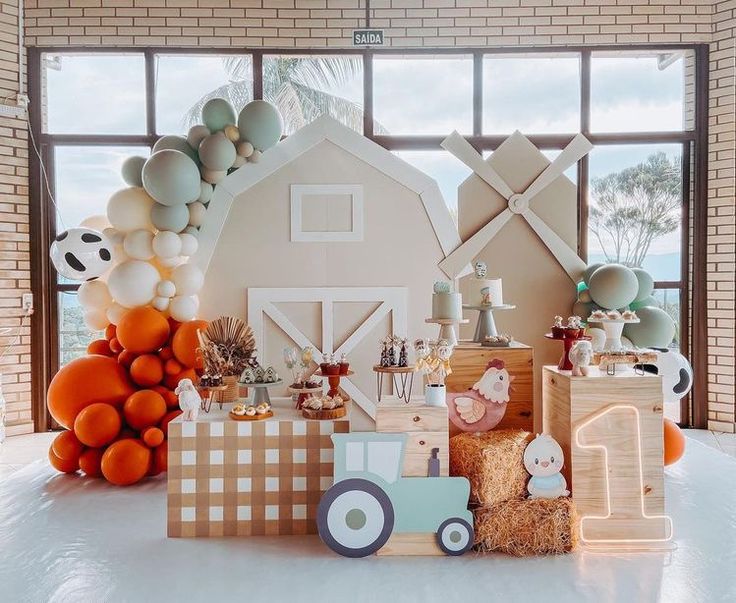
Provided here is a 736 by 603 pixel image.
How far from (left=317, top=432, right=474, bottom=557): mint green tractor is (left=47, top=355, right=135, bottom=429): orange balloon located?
2.07 meters

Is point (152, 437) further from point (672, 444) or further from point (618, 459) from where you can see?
point (672, 444)

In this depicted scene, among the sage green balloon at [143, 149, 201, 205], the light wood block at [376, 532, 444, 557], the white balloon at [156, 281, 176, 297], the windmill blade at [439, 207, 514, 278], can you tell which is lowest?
the light wood block at [376, 532, 444, 557]

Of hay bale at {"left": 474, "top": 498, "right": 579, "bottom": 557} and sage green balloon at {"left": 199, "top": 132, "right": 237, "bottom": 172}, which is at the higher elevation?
sage green balloon at {"left": 199, "top": 132, "right": 237, "bottom": 172}

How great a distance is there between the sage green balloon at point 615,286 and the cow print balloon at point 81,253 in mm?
3904

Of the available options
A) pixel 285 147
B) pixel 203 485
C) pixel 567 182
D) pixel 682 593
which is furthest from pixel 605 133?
pixel 203 485

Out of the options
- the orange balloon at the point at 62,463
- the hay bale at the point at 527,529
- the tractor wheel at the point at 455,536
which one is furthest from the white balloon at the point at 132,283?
the hay bale at the point at 527,529

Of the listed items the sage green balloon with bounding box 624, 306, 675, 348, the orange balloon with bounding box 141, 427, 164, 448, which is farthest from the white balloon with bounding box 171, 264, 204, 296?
the sage green balloon with bounding box 624, 306, 675, 348

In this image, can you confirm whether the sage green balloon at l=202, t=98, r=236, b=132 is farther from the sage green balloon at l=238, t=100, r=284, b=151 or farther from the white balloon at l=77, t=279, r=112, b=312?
the white balloon at l=77, t=279, r=112, b=312

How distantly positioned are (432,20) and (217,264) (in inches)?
123

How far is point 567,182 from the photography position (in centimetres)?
531

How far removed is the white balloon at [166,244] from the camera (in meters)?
4.26

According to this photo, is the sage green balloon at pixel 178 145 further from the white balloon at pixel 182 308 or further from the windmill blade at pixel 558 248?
the windmill blade at pixel 558 248

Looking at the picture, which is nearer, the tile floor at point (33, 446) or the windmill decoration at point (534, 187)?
the tile floor at point (33, 446)

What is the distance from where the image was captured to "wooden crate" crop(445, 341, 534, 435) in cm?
353
